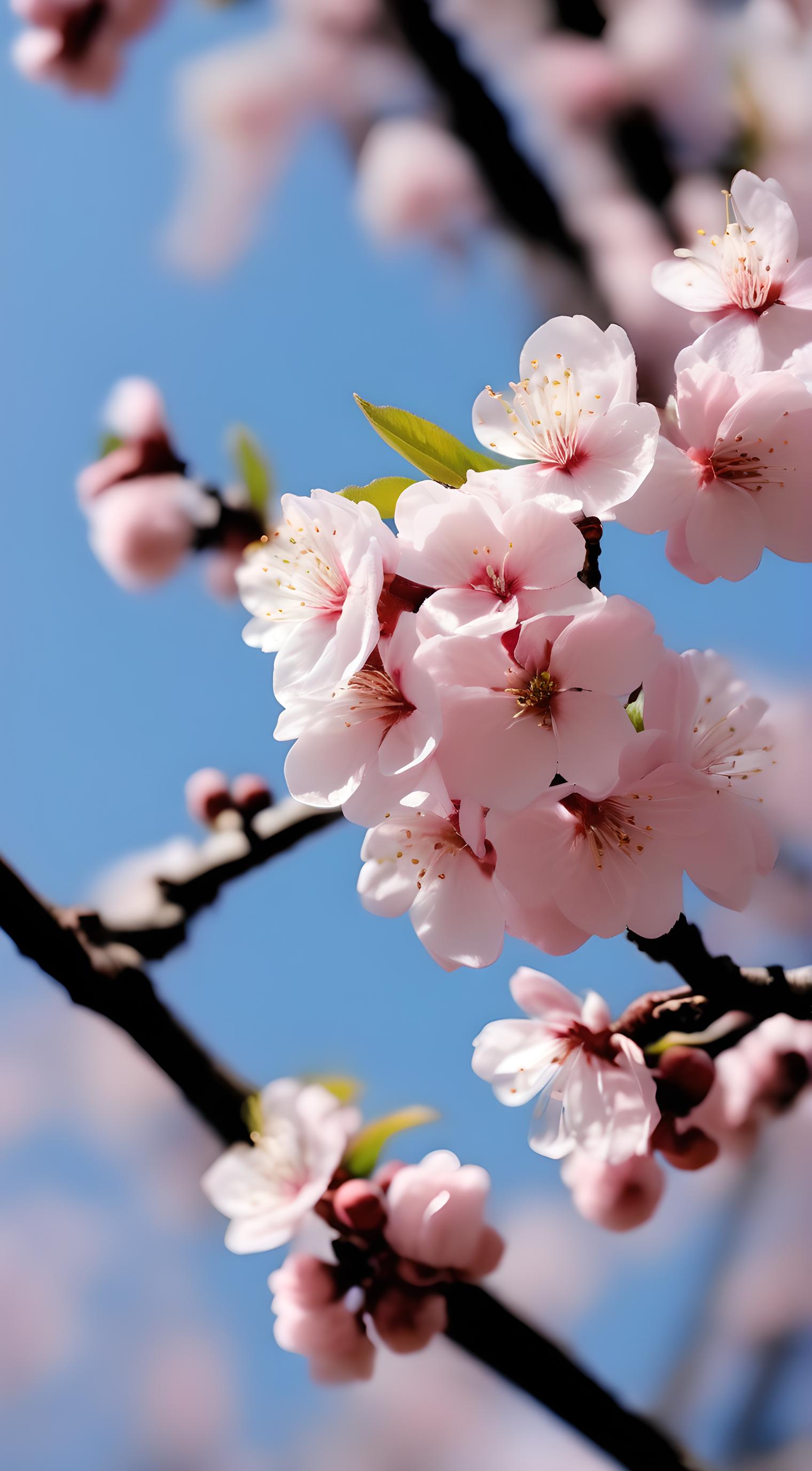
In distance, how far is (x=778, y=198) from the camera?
64 cm

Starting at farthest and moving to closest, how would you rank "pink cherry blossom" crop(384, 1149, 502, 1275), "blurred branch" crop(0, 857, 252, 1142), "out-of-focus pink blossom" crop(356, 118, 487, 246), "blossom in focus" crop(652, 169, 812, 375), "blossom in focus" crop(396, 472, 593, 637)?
"out-of-focus pink blossom" crop(356, 118, 487, 246) < "pink cherry blossom" crop(384, 1149, 502, 1275) < "blurred branch" crop(0, 857, 252, 1142) < "blossom in focus" crop(652, 169, 812, 375) < "blossom in focus" crop(396, 472, 593, 637)

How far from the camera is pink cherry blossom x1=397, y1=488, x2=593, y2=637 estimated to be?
0.50 m

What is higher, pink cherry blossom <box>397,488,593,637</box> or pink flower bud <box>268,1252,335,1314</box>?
pink cherry blossom <box>397,488,593,637</box>

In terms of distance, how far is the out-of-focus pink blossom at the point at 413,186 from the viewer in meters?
2.57

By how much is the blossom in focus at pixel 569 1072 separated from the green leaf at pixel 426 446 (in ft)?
1.28

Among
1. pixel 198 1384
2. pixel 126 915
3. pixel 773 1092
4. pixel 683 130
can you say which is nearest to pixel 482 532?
pixel 126 915

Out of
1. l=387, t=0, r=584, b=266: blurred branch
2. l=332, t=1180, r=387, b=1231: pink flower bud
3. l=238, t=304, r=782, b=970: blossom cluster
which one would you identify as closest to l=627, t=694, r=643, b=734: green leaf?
l=238, t=304, r=782, b=970: blossom cluster

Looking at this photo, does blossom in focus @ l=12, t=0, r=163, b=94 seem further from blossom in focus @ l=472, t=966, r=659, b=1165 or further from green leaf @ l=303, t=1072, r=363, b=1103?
blossom in focus @ l=472, t=966, r=659, b=1165

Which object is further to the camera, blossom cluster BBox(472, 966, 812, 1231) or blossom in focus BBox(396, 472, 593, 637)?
blossom cluster BBox(472, 966, 812, 1231)

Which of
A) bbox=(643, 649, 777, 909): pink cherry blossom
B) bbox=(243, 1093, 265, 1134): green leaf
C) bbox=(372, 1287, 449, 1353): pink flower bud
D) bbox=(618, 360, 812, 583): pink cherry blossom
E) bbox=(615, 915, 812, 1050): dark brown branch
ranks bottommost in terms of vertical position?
bbox=(372, 1287, 449, 1353): pink flower bud

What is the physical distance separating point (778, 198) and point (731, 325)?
0.30 feet

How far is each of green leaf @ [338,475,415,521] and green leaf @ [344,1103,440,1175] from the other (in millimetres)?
672

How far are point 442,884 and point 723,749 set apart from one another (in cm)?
22

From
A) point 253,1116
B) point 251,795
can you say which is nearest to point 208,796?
point 251,795
